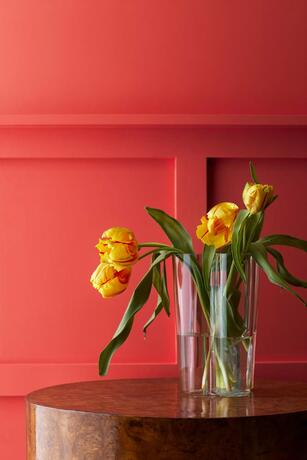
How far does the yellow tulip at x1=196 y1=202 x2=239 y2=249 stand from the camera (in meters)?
1.36

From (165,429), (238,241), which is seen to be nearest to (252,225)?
(238,241)

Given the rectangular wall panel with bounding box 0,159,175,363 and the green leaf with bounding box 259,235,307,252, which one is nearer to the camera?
the green leaf with bounding box 259,235,307,252

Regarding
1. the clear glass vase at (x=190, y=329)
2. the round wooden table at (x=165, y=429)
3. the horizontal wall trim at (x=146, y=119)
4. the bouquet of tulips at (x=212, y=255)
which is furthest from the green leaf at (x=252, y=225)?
the horizontal wall trim at (x=146, y=119)

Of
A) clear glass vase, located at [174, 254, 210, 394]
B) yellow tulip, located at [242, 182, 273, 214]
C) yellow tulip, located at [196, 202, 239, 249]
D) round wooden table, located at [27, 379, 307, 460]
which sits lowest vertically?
round wooden table, located at [27, 379, 307, 460]

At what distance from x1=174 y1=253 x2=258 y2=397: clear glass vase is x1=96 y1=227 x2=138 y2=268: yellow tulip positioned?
95 millimetres

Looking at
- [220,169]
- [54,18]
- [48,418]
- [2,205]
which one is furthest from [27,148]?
[48,418]

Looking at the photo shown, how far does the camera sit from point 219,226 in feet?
4.47

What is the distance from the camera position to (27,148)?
1741 mm

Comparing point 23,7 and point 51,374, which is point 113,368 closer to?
point 51,374

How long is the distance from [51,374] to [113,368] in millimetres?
122

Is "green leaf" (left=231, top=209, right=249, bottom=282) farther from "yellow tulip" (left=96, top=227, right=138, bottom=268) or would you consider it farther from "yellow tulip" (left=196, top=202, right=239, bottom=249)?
"yellow tulip" (left=96, top=227, right=138, bottom=268)

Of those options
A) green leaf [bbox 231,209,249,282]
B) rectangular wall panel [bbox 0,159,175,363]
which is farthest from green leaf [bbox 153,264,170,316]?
rectangular wall panel [bbox 0,159,175,363]

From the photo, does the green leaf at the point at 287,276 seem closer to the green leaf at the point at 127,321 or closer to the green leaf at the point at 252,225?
the green leaf at the point at 252,225

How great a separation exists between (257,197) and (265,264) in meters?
0.11
